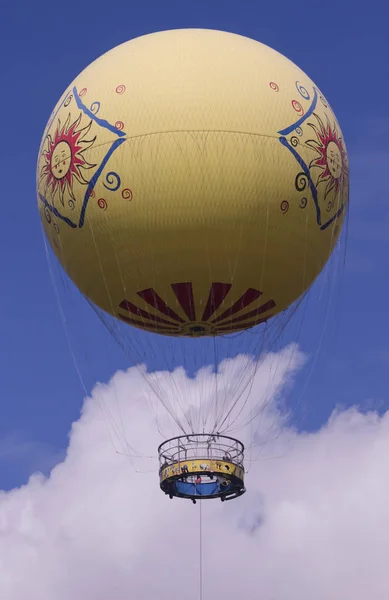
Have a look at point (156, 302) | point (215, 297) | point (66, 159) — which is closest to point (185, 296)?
point (215, 297)

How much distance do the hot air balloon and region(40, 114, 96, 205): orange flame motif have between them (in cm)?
5

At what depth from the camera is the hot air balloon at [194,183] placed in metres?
40.5

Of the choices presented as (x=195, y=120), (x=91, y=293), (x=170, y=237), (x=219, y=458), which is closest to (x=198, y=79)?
(x=195, y=120)

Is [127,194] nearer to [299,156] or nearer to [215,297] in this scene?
[215,297]

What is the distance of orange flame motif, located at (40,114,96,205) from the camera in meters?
41.5

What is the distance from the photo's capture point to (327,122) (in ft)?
141

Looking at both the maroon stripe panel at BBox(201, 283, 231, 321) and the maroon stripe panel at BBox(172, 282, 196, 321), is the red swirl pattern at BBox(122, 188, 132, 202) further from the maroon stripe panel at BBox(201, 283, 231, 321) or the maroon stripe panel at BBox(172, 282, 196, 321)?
the maroon stripe panel at BBox(201, 283, 231, 321)

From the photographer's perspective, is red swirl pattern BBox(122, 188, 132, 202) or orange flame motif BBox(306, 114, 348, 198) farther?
orange flame motif BBox(306, 114, 348, 198)

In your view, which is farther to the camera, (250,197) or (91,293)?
(91,293)

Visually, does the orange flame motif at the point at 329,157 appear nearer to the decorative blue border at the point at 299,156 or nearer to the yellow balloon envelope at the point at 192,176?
the yellow balloon envelope at the point at 192,176

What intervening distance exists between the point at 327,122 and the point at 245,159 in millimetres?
3483

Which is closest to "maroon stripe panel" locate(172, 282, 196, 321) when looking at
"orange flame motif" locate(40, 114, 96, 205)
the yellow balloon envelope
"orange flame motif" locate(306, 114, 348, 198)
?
the yellow balloon envelope

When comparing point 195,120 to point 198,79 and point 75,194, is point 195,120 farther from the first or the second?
point 75,194

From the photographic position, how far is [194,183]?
133ft
